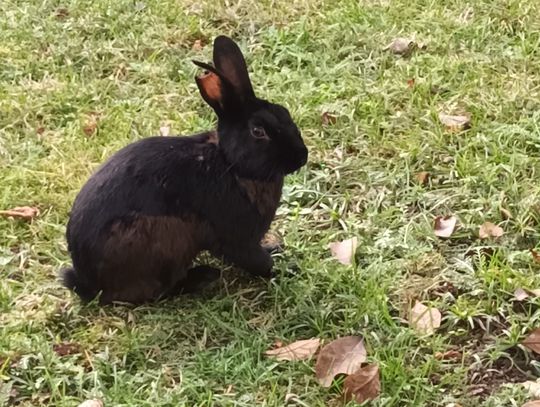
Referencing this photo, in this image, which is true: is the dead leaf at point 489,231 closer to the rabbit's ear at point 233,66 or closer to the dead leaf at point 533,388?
the dead leaf at point 533,388

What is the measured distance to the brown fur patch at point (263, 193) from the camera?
3.15 meters

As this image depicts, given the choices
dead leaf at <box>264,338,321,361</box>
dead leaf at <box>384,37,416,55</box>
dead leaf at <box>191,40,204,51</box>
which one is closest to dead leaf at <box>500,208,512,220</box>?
dead leaf at <box>264,338,321,361</box>

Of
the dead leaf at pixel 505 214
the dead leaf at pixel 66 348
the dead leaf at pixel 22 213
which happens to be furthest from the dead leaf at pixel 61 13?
the dead leaf at pixel 505 214

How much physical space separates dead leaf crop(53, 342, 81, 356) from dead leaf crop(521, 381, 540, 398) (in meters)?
1.37

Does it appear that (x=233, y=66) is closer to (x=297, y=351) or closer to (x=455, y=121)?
(x=297, y=351)

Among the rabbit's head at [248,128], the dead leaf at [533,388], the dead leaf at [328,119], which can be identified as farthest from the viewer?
the dead leaf at [328,119]

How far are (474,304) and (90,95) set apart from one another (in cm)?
219

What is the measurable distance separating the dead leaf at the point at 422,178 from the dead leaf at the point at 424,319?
757 mm

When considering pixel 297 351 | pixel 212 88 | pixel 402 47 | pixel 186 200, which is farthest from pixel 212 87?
pixel 402 47

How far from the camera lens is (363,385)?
108 inches

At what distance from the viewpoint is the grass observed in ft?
9.39

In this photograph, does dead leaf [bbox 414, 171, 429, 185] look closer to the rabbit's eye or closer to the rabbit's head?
the rabbit's head

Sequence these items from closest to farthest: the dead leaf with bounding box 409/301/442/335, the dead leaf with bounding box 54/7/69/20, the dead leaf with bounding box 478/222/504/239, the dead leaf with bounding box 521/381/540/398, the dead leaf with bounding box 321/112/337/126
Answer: the dead leaf with bounding box 521/381/540/398 < the dead leaf with bounding box 409/301/442/335 < the dead leaf with bounding box 478/222/504/239 < the dead leaf with bounding box 321/112/337/126 < the dead leaf with bounding box 54/7/69/20

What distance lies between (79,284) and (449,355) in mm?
1239
